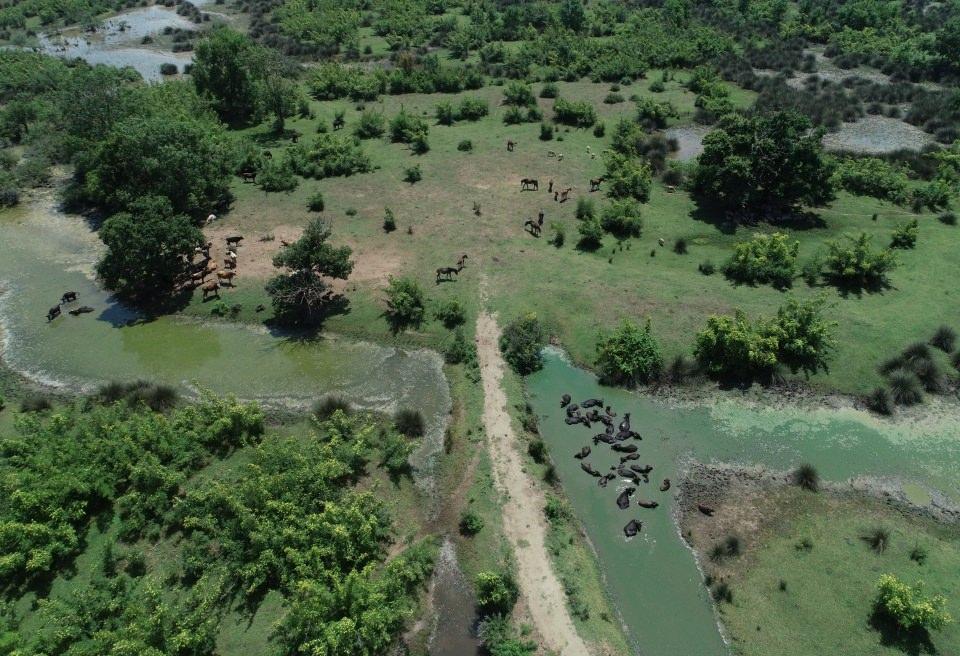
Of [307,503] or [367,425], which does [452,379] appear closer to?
[367,425]

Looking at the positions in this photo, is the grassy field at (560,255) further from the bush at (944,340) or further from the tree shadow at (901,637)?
the tree shadow at (901,637)

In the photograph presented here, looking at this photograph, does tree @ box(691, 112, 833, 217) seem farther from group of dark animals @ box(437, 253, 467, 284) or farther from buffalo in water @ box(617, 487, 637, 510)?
buffalo in water @ box(617, 487, 637, 510)

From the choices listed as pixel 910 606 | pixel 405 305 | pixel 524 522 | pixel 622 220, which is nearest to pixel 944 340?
pixel 910 606

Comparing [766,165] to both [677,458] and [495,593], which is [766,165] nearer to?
[677,458]

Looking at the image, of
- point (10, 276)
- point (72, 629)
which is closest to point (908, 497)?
point (72, 629)

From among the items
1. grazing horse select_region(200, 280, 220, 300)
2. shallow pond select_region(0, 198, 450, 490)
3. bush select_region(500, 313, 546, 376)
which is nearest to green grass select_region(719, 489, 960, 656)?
bush select_region(500, 313, 546, 376)

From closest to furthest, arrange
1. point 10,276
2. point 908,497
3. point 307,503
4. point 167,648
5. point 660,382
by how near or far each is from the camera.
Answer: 1. point 167,648
2. point 307,503
3. point 908,497
4. point 660,382
5. point 10,276
